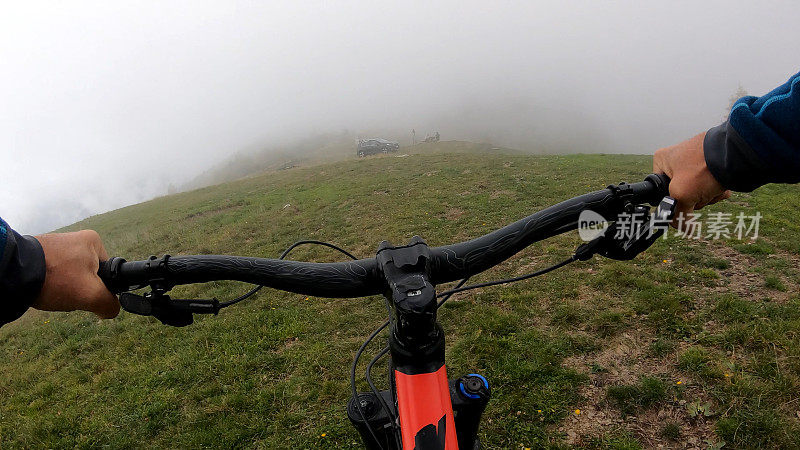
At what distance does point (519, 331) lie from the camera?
213 inches

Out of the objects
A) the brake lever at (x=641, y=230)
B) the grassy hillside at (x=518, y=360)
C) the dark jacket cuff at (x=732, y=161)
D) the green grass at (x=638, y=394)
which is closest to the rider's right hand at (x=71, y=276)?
the brake lever at (x=641, y=230)

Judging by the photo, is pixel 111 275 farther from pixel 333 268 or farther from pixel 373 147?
pixel 373 147

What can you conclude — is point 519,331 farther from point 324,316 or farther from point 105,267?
point 105,267

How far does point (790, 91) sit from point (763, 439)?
11.2ft

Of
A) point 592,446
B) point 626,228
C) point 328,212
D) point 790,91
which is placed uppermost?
point 790,91

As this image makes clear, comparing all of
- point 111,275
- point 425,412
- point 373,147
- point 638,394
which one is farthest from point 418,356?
point 373,147

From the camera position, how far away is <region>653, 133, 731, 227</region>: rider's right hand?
1712 millimetres

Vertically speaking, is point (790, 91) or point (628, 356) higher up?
point (790, 91)

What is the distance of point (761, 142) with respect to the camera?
1562mm

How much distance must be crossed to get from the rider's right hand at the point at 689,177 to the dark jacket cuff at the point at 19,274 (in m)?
2.67

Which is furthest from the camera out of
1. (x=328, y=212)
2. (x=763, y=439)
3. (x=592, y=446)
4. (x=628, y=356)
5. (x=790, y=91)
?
(x=328, y=212)

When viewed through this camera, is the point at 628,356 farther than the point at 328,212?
No

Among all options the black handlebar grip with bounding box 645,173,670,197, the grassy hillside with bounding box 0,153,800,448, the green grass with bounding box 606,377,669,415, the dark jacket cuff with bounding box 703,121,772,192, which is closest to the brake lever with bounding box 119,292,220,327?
the black handlebar grip with bounding box 645,173,670,197

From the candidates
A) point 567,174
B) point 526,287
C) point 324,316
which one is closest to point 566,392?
point 526,287
